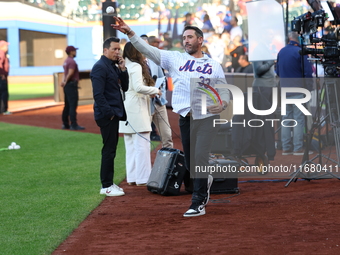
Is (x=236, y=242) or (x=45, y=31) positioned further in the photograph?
(x=45, y=31)

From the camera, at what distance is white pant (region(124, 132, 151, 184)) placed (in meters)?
8.01

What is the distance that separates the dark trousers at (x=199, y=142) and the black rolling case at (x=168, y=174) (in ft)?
3.87

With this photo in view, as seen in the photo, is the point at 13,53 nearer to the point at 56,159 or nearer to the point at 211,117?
the point at 56,159

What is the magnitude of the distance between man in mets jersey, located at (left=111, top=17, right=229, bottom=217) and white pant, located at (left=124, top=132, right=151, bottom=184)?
6.20 feet

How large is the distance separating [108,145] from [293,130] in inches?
158

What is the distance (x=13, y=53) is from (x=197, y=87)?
125 ft

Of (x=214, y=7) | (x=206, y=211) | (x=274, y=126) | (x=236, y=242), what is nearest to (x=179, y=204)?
(x=206, y=211)

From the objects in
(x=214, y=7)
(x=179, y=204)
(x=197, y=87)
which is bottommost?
(x=179, y=204)

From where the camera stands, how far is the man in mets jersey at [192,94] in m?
6.08

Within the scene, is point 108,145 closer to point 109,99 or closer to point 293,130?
point 109,99

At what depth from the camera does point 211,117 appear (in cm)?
610

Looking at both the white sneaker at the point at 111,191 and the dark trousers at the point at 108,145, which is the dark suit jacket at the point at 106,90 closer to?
the dark trousers at the point at 108,145

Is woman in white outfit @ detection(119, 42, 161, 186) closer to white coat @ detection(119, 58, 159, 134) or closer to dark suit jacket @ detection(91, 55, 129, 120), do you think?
white coat @ detection(119, 58, 159, 134)

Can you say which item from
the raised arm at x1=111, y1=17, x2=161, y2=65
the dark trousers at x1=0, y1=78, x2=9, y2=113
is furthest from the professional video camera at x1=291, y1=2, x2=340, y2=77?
the dark trousers at x1=0, y1=78, x2=9, y2=113
